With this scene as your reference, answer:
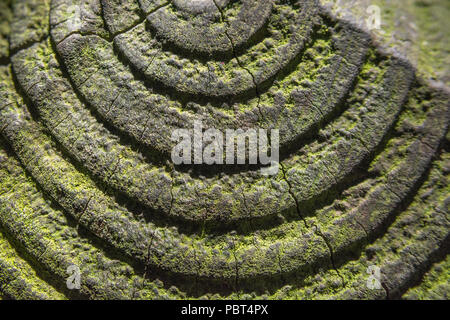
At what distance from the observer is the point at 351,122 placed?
1137 mm

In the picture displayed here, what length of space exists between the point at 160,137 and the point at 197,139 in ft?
0.41

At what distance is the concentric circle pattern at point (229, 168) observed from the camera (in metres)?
1.12

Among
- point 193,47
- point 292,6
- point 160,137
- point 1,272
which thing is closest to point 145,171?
point 160,137

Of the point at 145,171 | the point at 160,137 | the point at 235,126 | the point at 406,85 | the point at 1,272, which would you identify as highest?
the point at 406,85

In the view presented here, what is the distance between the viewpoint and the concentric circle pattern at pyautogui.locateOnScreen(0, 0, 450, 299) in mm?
1118

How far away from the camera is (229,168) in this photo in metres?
1.14

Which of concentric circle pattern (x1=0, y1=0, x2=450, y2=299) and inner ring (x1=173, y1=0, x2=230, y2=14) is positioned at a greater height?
inner ring (x1=173, y1=0, x2=230, y2=14)

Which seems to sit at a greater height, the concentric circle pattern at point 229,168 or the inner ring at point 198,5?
the inner ring at point 198,5

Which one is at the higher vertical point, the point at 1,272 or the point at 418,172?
the point at 418,172

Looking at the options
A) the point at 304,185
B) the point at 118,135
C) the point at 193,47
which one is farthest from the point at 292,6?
the point at 118,135

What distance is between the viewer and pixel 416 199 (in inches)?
44.5

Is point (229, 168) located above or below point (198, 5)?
below
